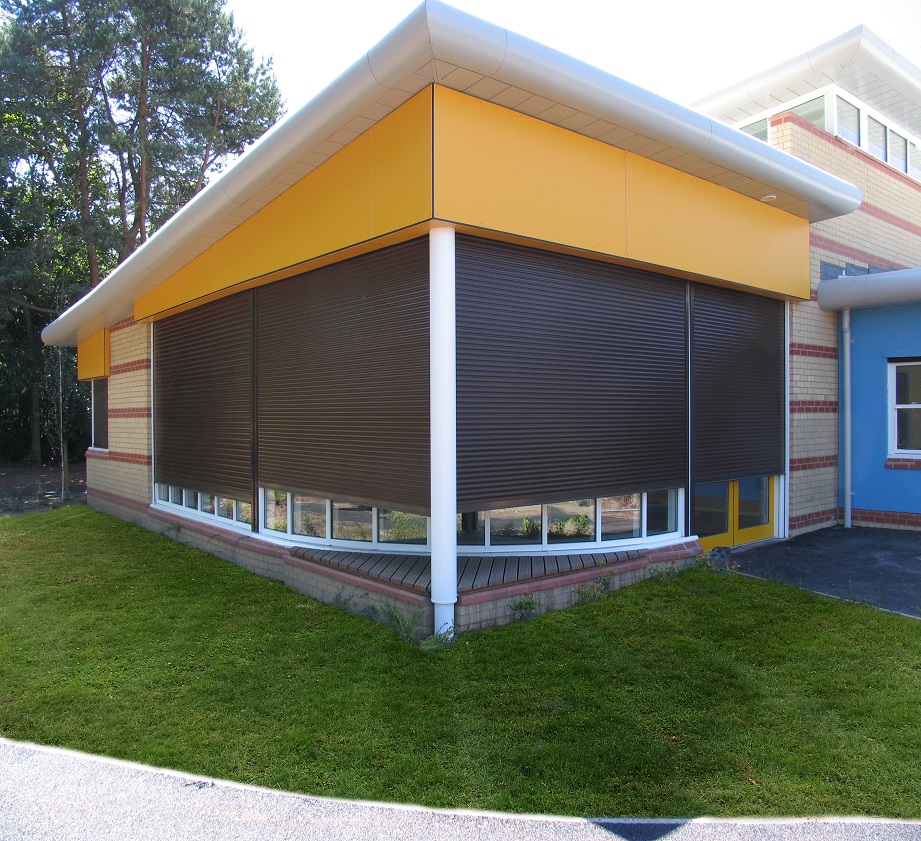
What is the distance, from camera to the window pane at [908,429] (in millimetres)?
9586

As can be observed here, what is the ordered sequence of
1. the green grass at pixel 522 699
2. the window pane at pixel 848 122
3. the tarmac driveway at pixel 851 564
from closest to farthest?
1. the green grass at pixel 522 699
2. the tarmac driveway at pixel 851 564
3. the window pane at pixel 848 122

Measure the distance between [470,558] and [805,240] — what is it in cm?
654

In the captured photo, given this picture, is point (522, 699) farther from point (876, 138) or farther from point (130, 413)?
point (876, 138)

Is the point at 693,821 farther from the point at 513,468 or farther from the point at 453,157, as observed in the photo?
the point at 453,157

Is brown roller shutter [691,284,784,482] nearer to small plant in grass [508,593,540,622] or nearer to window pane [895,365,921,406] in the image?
window pane [895,365,921,406]

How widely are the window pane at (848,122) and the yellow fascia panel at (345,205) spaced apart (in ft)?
29.2

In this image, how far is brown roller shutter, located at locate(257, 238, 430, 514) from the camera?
5668 mm

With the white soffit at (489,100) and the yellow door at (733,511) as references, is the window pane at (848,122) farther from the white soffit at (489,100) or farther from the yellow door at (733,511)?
the yellow door at (733,511)

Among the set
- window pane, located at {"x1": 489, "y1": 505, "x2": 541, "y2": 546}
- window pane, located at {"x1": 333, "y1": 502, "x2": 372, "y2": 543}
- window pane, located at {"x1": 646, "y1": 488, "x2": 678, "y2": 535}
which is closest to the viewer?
window pane, located at {"x1": 489, "y1": 505, "x2": 541, "y2": 546}

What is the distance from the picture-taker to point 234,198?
22.8ft

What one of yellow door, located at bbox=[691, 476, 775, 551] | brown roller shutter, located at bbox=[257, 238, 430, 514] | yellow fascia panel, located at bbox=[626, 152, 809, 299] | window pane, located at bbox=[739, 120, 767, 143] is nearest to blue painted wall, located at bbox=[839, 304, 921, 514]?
yellow fascia panel, located at bbox=[626, 152, 809, 299]

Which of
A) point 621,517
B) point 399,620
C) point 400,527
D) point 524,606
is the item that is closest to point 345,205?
point 400,527

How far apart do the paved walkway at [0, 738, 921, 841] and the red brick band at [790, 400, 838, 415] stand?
689 cm

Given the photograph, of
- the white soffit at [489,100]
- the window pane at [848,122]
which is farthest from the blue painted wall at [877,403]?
the window pane at [848,122]
